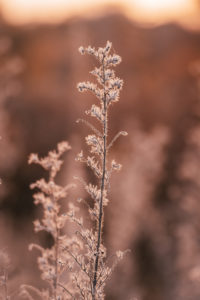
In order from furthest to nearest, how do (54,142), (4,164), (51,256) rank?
1. (54,142)
2. (4,164)
3. (51,256)

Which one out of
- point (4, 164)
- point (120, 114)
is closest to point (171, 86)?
point (120, 114)

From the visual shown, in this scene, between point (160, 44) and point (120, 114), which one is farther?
point (160, 44)

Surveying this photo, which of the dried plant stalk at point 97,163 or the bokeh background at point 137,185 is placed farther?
the bokeh background at point 137,185

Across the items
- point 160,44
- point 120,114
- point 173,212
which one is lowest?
point 173,212

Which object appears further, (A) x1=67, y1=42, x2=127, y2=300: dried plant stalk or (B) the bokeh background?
(B) the bokeh background

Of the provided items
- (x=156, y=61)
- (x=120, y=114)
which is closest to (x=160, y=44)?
(x=156, y=61)

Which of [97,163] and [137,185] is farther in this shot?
[137,185]

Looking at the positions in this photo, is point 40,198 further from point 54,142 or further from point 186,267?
point 54,142

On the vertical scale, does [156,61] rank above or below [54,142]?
above

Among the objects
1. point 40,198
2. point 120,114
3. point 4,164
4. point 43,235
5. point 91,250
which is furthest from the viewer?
point 120,114

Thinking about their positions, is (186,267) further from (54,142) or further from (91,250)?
(54,142)
